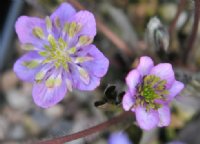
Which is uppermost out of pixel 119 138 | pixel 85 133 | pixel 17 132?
pixel 85 133

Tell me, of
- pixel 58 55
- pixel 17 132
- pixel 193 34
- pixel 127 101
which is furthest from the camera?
pixel 17 132

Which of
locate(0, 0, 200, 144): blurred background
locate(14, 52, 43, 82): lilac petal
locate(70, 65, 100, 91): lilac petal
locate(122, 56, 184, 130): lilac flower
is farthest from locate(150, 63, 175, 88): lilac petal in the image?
locate(0, 0, 200, 144): blurred background

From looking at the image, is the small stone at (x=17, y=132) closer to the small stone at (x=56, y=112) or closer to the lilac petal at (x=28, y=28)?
the small stone at (x=56, y=112)

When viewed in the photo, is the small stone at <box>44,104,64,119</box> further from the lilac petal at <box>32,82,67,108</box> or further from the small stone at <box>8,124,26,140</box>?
the lilac petal at <box>32,82,67,108</box>

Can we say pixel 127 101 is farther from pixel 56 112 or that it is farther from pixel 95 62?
pixel 56 112

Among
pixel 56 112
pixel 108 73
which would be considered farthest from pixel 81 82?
pixel 56 112

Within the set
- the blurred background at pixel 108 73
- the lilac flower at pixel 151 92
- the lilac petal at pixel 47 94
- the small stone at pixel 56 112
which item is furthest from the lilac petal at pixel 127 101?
the small stone at pixel 56 112

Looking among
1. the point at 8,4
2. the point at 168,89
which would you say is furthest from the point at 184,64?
the point at 8,4
